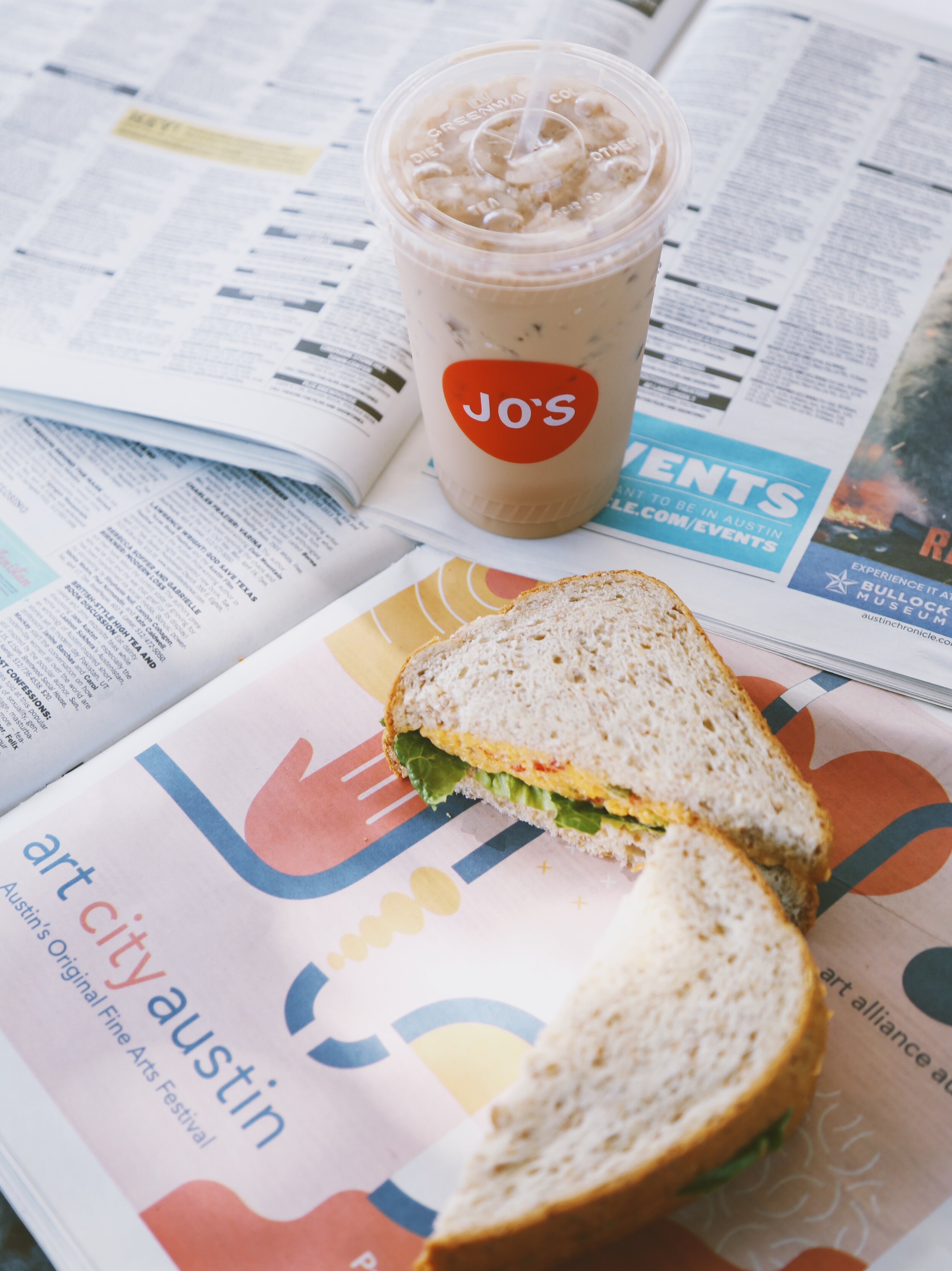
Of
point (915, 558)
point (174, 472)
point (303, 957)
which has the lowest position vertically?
point (303, 957)

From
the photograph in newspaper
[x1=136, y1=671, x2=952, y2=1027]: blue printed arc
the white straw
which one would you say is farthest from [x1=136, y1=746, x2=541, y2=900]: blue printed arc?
the white straw

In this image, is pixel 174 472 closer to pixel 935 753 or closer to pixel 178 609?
pixel 178 609

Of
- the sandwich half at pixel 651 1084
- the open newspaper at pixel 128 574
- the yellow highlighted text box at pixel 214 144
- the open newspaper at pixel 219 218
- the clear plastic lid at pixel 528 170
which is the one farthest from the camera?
the yellow highlighted text box at pixel 214 144

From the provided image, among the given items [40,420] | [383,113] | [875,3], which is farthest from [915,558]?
[40,420]

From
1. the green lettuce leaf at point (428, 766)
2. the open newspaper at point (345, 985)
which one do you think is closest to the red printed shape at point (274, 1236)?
the open newspaper at point (345, 985)

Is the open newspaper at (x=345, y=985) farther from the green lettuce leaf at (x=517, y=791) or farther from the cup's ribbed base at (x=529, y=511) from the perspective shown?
the cup's ribbed base at (x=529, y=511)

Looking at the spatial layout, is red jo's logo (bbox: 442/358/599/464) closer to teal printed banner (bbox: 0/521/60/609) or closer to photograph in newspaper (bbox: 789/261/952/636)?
photograph in newspaper (bbox: 789/261/952/636)
